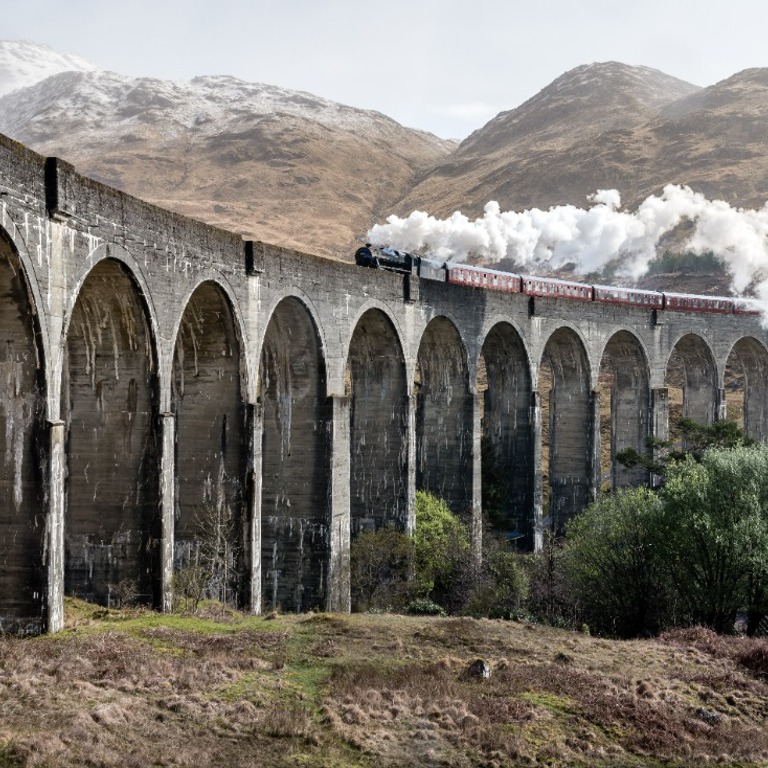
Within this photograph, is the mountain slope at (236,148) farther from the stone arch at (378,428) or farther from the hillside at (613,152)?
the stone arch at (378,428)

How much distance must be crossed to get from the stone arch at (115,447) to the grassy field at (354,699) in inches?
44.9

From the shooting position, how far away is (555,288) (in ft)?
142

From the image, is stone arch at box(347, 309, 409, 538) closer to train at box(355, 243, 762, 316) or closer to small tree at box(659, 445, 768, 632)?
train at box(355, 243, 762, 316)

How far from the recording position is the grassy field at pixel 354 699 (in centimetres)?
1196

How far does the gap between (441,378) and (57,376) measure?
2182 centimetres

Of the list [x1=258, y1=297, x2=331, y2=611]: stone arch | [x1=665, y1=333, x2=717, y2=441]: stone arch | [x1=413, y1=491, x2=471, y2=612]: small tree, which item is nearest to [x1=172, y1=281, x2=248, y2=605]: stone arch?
[x1=258, y1=297, x2=331, y2=611]: stone arch

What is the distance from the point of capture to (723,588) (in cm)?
2461

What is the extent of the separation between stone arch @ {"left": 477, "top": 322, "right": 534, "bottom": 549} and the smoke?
90.1 feet

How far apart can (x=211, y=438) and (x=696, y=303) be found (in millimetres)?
34025

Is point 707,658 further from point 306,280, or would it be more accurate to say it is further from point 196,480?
point 306,280

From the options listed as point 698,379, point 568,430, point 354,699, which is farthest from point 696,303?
point 354,699

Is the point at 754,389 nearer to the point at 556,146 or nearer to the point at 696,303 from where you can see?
the point at 696,303

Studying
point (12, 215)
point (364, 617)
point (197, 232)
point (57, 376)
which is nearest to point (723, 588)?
point (364, 617)

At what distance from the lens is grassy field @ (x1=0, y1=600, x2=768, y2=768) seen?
1196cm
